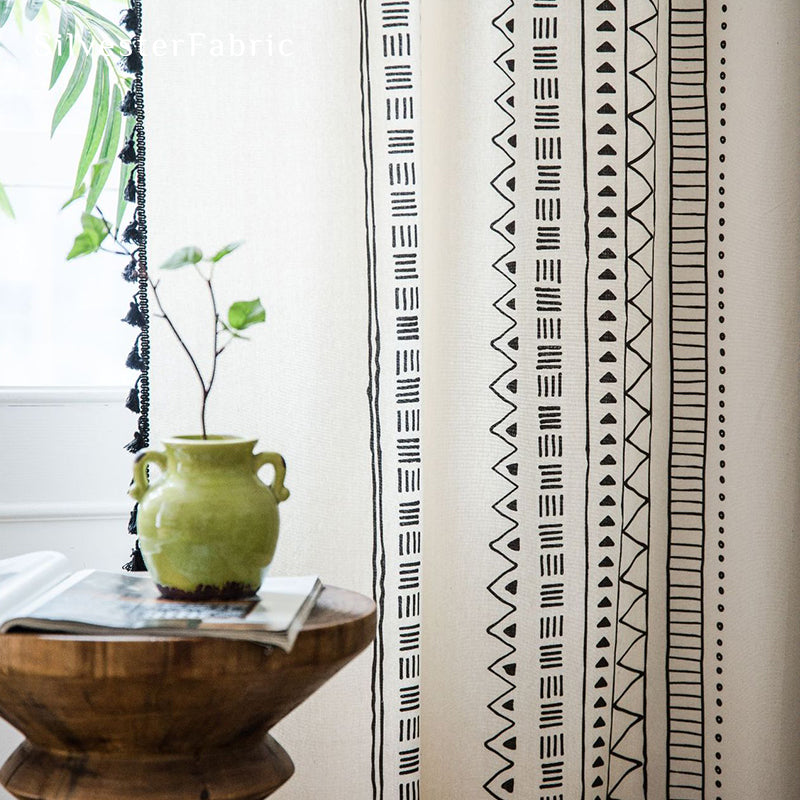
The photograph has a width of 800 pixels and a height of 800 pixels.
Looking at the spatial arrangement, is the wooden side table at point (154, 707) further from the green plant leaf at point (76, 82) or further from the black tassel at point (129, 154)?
the green plant leaf at point (76, 82)

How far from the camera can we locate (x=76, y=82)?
61.6 inches

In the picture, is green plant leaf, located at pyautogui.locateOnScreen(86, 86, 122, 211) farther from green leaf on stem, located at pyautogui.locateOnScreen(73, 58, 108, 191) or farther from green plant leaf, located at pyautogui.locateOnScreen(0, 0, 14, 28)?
green plant leaf, located at pyautogui.locateOnScreen(0, 0, 14, 28)

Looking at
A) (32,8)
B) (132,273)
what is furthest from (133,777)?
(32,8)

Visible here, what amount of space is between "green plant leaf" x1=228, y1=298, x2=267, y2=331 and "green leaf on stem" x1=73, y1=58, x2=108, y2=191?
644 millimetres

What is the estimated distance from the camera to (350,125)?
1.36 metres

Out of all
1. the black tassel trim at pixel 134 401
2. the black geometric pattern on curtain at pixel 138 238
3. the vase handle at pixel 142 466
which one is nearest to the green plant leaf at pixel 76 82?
the black geometric pattern on curtain at pixel 138 238

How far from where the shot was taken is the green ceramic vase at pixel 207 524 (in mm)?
1002

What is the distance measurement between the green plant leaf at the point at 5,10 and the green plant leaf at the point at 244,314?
2.71ft

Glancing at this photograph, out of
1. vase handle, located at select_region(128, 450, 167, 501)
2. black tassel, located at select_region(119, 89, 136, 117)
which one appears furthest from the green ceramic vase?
black tassel, located at select_region(119, 89, 136, 117)

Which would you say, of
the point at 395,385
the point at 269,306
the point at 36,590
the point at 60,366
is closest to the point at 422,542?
the point at 395,385

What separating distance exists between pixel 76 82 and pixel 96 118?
0.07 meters

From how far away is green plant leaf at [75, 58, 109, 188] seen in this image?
156 centimetres

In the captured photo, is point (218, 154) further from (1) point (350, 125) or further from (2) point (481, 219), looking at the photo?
(2) point (481, 219)

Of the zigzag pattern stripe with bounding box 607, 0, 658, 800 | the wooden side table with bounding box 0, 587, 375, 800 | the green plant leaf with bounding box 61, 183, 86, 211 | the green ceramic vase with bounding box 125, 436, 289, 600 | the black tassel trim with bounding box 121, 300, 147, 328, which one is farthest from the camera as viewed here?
the green plant leaf with bounding box 61, 183, 86, 211
